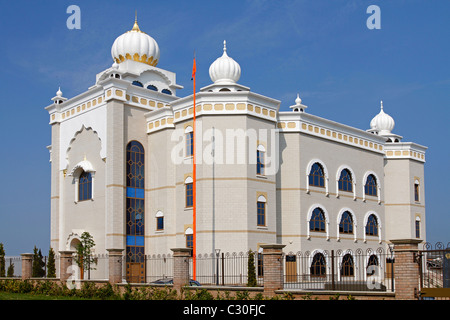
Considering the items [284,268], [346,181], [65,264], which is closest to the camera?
[65,264]

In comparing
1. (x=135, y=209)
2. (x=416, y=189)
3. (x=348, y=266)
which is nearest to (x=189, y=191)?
(x=135, y=209)

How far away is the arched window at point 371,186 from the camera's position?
37450 mm

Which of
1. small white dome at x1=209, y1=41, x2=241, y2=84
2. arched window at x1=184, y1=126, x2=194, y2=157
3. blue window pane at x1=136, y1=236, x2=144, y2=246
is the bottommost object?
blue window pane at x1=136, y1=236, x2=144, y2=246

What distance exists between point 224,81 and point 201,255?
932 cm

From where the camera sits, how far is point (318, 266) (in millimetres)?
32594

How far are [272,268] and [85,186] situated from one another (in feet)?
55.5

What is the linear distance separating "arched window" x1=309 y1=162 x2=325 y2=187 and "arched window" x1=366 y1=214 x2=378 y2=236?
5292 mm

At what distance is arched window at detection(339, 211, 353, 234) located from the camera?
3497cm

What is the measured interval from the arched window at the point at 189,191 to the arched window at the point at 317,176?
7.00 metres

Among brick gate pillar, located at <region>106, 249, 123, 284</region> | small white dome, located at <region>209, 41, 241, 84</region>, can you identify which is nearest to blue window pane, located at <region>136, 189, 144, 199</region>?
small white dome, located at <region>209, 41, 241, 84</region>

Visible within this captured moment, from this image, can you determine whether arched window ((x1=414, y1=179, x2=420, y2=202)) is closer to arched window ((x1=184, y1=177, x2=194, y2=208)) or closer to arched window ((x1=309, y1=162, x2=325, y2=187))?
arched window ((x1=309, y1=162, x2=325, y2=187))

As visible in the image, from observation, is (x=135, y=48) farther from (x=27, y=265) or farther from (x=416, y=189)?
(x=416, y=189)

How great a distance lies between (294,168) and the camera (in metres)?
32.1

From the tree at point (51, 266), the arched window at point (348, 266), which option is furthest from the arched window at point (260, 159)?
the tree at point (51, 266)
